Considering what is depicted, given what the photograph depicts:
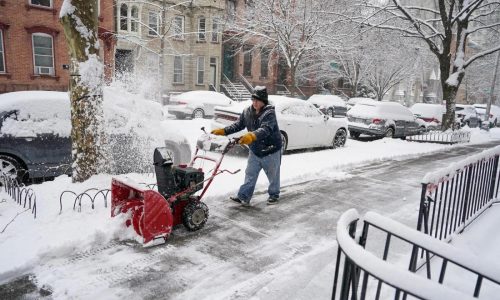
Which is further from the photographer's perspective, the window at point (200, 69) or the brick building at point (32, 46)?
the window at point (200, 69)

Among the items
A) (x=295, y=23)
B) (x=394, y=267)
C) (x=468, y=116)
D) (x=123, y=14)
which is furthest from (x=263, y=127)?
(x=468, y=116)

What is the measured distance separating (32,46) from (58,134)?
52.6 feet

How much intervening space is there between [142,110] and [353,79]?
2687 centimetres

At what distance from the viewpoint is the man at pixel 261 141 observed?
5.92m

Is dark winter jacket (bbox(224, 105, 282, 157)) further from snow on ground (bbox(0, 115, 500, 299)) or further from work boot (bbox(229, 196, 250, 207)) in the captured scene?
snow on ground (bbox(0, 115, 500, 299))

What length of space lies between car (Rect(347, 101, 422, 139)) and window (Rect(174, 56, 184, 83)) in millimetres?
16936

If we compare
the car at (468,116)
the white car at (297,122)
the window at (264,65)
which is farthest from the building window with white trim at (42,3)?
the car at (468,116)

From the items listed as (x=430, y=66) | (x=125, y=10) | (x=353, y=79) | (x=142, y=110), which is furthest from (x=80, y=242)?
A: (x=430, y=66)

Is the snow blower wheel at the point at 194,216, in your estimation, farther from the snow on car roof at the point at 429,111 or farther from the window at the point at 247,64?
the window at the point at 247,64

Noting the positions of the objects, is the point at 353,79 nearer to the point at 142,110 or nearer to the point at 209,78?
the point at 209,78

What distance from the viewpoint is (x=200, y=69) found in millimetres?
30297

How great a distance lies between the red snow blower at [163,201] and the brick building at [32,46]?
16.0 m

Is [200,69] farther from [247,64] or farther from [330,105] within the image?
[330,105]

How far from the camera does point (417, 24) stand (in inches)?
667
